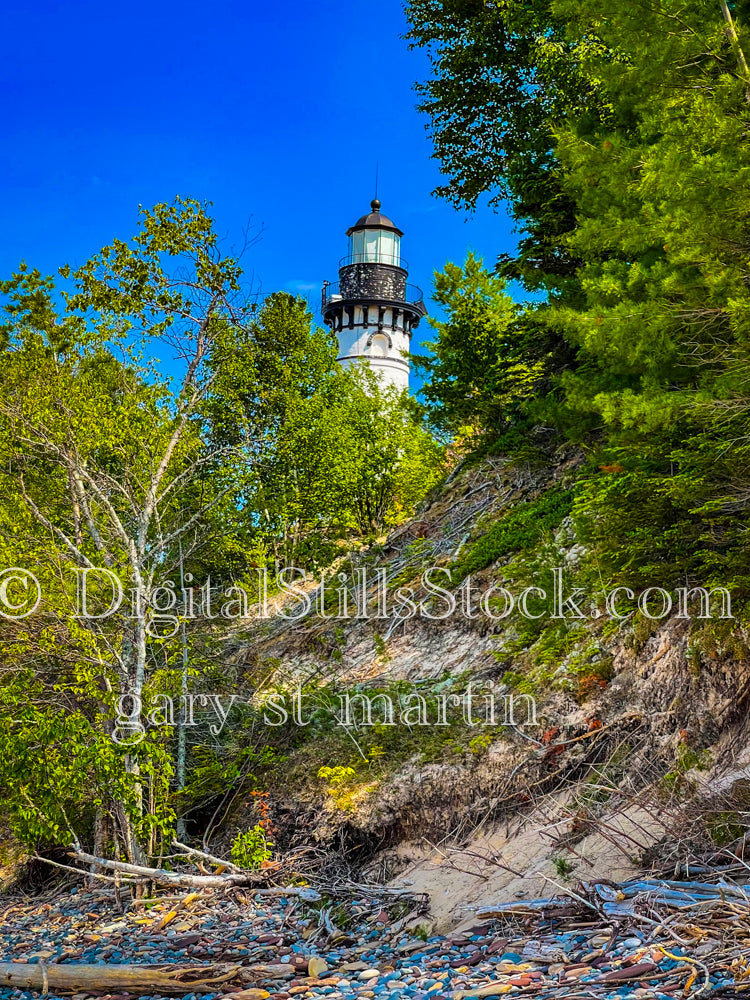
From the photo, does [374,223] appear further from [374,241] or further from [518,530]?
[518,530]

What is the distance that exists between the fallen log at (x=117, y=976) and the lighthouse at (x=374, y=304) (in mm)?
34123

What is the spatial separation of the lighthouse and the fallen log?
112ft

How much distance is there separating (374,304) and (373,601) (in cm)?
2918

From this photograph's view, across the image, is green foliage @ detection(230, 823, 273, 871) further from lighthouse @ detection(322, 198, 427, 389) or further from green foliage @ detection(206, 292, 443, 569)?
lighthouse @ detection(322, 198, 427, 389)

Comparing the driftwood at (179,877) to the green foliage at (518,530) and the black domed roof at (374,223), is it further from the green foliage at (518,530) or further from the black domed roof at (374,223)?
the black domed roof at (374,223)

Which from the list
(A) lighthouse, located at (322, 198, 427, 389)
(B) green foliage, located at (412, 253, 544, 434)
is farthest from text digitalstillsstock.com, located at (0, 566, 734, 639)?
(A) lighthouse, located at (322, 198, 427, 389)

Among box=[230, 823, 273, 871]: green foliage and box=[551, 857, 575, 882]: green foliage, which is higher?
box=[551, 857, 575, 882]: green foliage

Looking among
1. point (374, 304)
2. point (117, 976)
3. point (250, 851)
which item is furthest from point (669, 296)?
point (374, 304)

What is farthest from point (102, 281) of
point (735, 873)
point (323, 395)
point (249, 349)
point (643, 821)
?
point (323, 395)

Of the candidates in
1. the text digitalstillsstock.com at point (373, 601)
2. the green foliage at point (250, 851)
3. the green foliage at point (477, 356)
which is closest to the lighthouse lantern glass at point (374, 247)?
the green foliage at point (477, 356)

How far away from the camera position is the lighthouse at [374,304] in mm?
39812

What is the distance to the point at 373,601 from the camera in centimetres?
1293

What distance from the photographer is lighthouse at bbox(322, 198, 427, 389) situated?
3981 cm

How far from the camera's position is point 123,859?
9133mm
